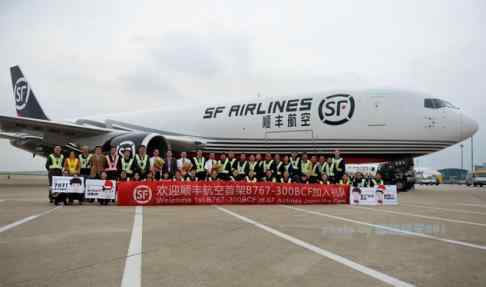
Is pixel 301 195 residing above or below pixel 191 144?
below

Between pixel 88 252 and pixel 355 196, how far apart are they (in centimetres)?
843

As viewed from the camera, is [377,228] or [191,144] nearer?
[377,228]

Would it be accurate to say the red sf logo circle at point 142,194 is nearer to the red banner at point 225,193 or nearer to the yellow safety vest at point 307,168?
the red banner at point 225,193

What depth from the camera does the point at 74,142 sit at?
18438mm

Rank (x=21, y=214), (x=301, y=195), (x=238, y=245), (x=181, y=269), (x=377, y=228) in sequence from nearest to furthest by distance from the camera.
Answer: (x=181, y=269)
(x=238, y=245)
(x=377, y=228)
(x=21, y=214)
(x=301, y=195)

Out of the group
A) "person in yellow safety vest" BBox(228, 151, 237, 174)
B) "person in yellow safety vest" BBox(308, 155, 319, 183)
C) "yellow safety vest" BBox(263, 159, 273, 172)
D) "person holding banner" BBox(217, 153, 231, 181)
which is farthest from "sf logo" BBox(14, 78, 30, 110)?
"person in yellow safety vest" BBox(308, 155, 319, 183)

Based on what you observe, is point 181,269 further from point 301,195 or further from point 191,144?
point 191,144

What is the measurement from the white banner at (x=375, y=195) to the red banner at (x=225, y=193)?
26 centimetres

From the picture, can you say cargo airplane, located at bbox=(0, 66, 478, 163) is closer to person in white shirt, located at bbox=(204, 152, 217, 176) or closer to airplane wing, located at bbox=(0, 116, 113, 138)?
airplane wing, located at bbox=(0, 116, 113, 138)

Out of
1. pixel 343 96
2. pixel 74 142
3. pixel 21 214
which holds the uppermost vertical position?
pixel 343 96

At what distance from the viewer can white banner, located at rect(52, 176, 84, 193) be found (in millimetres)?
9148

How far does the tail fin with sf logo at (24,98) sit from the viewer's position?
75.1ft

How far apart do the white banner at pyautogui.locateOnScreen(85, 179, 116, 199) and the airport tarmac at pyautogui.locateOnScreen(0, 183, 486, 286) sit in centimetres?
298

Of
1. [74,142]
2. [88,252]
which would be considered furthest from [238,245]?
[74,142]
